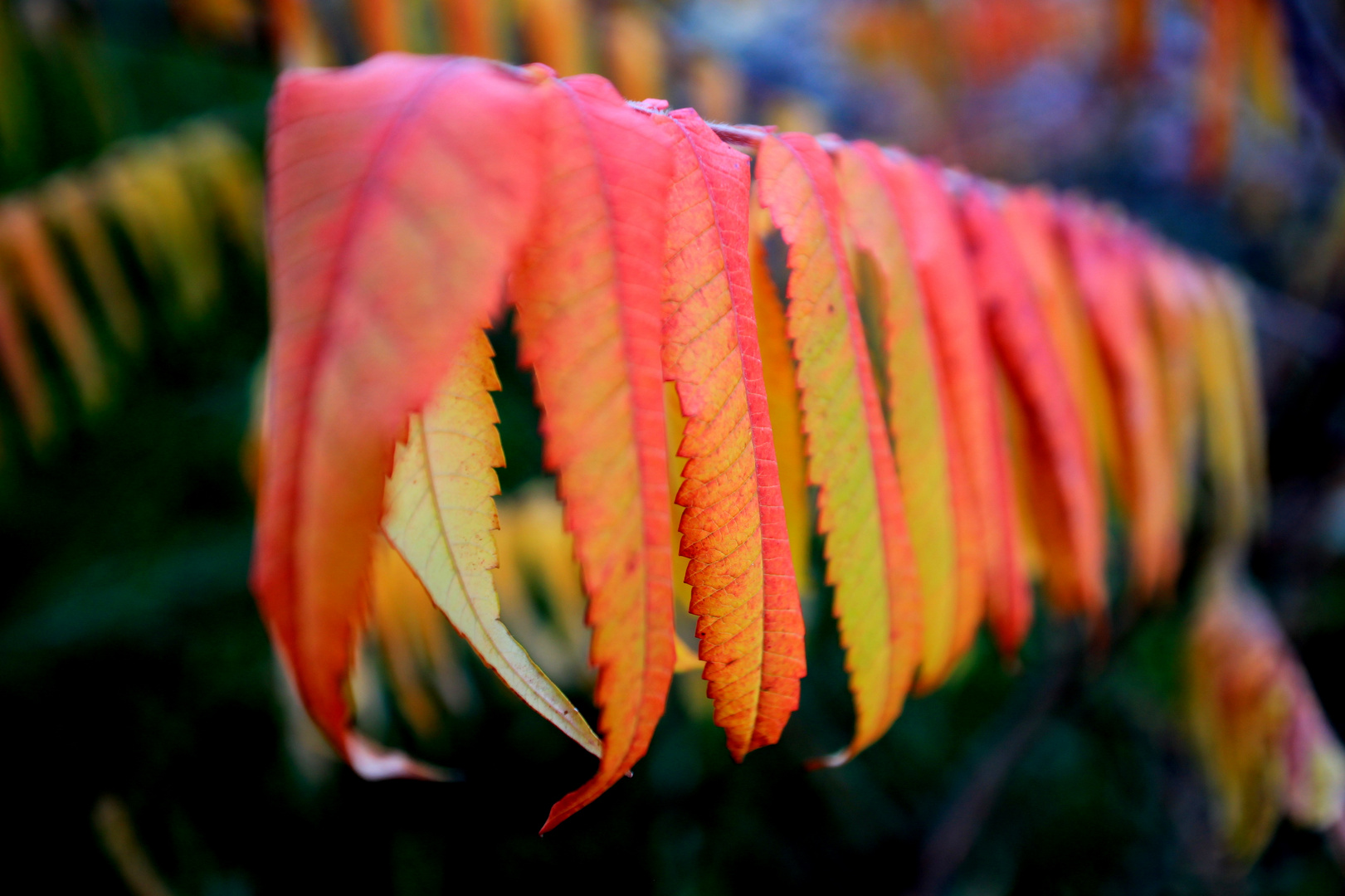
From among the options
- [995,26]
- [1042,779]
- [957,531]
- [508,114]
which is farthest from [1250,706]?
[995,26]

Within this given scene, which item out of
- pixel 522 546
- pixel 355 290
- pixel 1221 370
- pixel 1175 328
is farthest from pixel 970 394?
pixel 522 546

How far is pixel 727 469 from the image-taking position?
23cm

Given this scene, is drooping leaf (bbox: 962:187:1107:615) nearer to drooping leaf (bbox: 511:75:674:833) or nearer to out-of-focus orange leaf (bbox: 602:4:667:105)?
drooping leaf (bbox: 511:75:674:833)

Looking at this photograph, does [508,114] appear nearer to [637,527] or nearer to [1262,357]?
[637,527]

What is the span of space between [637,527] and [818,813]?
1767 mm

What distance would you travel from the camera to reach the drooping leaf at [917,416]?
317mm

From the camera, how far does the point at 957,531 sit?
1.10 ft

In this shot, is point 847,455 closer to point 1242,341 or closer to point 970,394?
point 970,394

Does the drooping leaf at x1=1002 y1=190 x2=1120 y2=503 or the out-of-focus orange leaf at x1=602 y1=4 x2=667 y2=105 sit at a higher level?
the out-of-focus orange leaf at x1=602 y1=4 x2=667 y2=105

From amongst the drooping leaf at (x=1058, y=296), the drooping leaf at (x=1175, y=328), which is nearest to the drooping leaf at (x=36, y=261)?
the drooping leaf at (x=1058, y=296)

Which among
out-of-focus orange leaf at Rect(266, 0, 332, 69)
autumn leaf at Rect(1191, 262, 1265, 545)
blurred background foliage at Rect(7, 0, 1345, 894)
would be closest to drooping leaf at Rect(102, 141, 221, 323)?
blurred background foliage at Rect(7, 0, 1345, 894)

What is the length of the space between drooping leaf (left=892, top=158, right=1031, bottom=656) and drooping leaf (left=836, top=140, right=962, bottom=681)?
2cm

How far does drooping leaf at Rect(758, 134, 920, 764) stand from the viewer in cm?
27

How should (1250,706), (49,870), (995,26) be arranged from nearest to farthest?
(1250,706)
(49,870)
(995,26)
